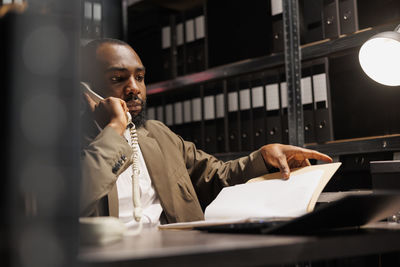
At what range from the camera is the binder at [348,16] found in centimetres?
208

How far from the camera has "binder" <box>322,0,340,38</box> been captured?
2.15 meters

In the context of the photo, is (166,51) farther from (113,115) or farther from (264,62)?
(113,115)

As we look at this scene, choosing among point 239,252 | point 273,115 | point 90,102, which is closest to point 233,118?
point 273,115

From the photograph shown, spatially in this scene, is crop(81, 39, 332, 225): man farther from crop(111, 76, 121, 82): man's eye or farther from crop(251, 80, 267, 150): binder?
crop(251, 80, 267, 150): binder

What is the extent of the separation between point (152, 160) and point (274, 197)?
0.70 meters

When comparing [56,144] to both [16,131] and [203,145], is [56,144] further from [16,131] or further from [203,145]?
[203,145]

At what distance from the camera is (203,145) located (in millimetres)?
2631

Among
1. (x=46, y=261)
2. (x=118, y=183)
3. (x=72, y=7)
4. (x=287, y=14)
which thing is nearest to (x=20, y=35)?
(x=72, y=7)

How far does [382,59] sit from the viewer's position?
145 centimetres

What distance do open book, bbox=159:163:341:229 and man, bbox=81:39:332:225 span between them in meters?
0.07

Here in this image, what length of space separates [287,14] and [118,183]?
1.32 m

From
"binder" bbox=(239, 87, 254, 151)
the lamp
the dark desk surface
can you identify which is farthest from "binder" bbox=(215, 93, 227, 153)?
the dark desk surface

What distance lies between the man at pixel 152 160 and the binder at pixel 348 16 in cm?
94

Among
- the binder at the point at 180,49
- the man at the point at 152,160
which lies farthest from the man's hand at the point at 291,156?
the binder at the point at 180,49
